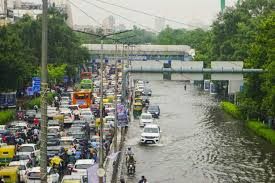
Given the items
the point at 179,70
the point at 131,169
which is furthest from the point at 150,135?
the point at 131,169

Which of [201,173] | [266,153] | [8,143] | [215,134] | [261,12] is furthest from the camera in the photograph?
[261,12]

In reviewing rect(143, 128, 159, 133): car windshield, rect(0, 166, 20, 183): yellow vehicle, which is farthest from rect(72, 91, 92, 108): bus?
rect(0, 166, 20, 183): yellow vehicle

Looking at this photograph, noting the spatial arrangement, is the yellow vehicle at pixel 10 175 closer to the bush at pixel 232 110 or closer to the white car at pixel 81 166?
the white car at pixel 81 166

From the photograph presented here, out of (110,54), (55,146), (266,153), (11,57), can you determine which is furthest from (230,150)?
(110,54)

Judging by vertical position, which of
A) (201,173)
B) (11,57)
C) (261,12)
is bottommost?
(201,173)

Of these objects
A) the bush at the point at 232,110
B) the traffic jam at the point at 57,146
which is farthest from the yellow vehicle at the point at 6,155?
the bush at the point at 232,110

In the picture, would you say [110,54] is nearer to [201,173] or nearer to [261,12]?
[261,12]
